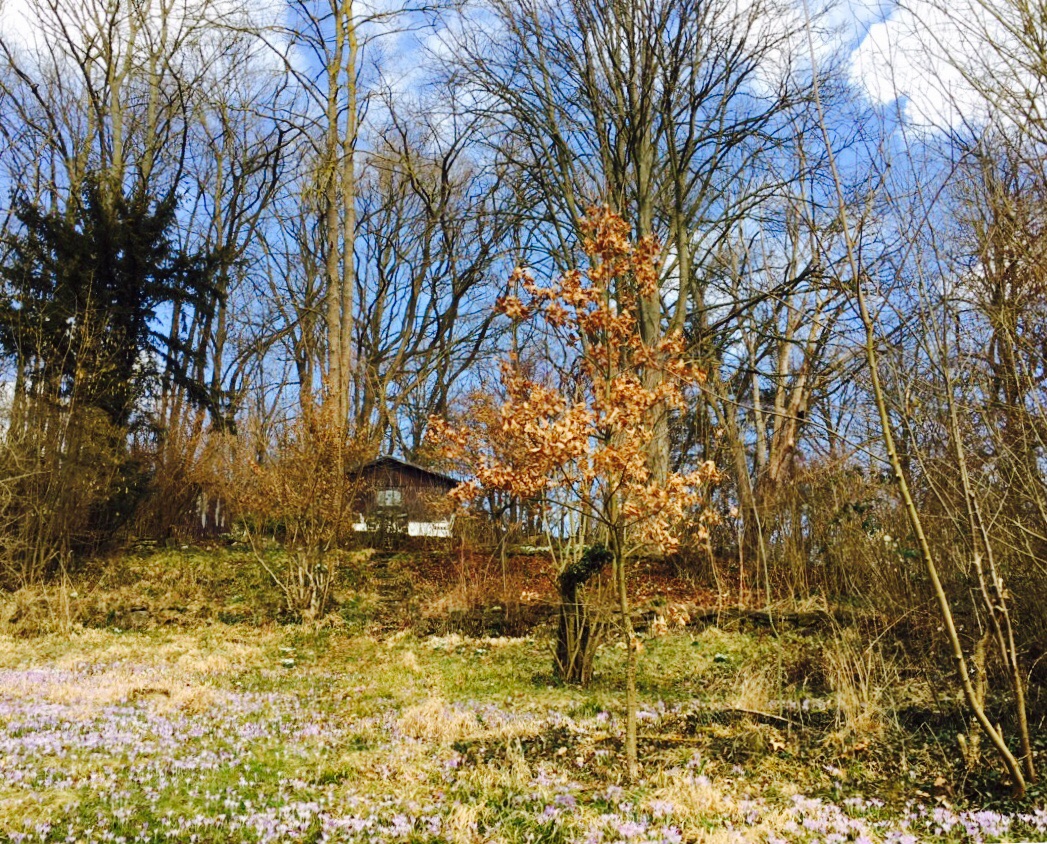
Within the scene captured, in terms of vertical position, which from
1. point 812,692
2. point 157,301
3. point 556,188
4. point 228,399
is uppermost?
point 556,188

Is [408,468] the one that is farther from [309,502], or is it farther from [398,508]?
[309,502]

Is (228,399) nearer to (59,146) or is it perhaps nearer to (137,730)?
(59,146)

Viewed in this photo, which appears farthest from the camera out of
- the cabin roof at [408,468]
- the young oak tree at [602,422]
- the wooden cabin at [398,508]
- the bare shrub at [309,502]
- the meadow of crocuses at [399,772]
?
the cabin roof at [408,468]

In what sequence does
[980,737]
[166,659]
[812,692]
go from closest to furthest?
[980,737] < [812,692] < [166,659]

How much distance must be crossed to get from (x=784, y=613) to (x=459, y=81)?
12.6 metres

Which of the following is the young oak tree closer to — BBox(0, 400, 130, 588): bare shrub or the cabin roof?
BBox(0, 400, 130, 588): bare shrub

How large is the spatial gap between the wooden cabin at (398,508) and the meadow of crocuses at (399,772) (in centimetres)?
757

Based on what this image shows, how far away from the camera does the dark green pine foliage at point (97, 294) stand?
14125mm

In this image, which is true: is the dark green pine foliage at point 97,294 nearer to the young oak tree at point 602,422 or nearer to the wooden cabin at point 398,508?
the wooden cabin at point 398,508

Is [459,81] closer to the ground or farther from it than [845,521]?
farther from it

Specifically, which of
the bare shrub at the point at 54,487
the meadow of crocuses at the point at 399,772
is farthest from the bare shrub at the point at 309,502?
the meadow of crocuses at the point at 399,772

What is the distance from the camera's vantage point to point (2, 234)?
19.0 meters

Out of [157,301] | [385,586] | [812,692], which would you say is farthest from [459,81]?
[812,692]

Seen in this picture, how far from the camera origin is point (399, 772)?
16.0ft
